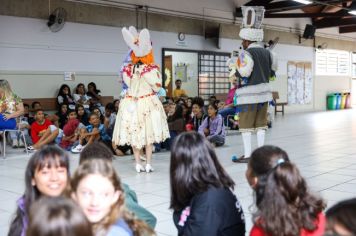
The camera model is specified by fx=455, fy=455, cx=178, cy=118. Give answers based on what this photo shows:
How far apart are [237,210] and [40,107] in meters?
7.31

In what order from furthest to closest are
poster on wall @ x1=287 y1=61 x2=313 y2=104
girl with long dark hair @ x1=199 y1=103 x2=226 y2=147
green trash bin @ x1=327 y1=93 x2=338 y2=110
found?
1. green trash bin @ x1=327 y1=93 x2=338 y2=110
2. poster on wall @ x1=287 y1=61 x2=313 y2=104
3. girl with long dark hair @ x1=199 y1=103 x2=226 y2=147

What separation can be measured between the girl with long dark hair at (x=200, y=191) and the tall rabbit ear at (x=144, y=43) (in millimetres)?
3081

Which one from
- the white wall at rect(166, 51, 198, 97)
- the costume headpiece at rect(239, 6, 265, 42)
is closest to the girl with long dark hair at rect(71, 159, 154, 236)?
the costume headpiece at rect(239, 6, 265, 42)

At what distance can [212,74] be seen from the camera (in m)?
13.0

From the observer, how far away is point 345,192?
406 cm

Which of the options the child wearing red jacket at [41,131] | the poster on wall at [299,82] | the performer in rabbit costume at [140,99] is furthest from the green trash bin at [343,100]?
the performer in rabbit costume at [140,99]

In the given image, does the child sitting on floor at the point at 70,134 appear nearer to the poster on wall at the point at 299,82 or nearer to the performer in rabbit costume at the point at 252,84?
the performer in rabbit costume at the point at 252,84

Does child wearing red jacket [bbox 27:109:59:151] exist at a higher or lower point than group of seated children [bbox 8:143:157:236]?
lower

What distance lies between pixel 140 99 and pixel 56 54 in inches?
187

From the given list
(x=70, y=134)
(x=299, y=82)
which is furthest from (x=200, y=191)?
(x=299, y=82)

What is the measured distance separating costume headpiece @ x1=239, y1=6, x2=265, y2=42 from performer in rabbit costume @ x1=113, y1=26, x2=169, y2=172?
138 centimetres

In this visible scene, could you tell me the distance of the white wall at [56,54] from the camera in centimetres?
862

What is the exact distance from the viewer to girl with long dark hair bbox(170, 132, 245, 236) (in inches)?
77.0

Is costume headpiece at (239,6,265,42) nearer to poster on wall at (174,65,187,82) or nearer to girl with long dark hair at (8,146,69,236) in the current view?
girl with long dark hair at (8,146,69,236)
